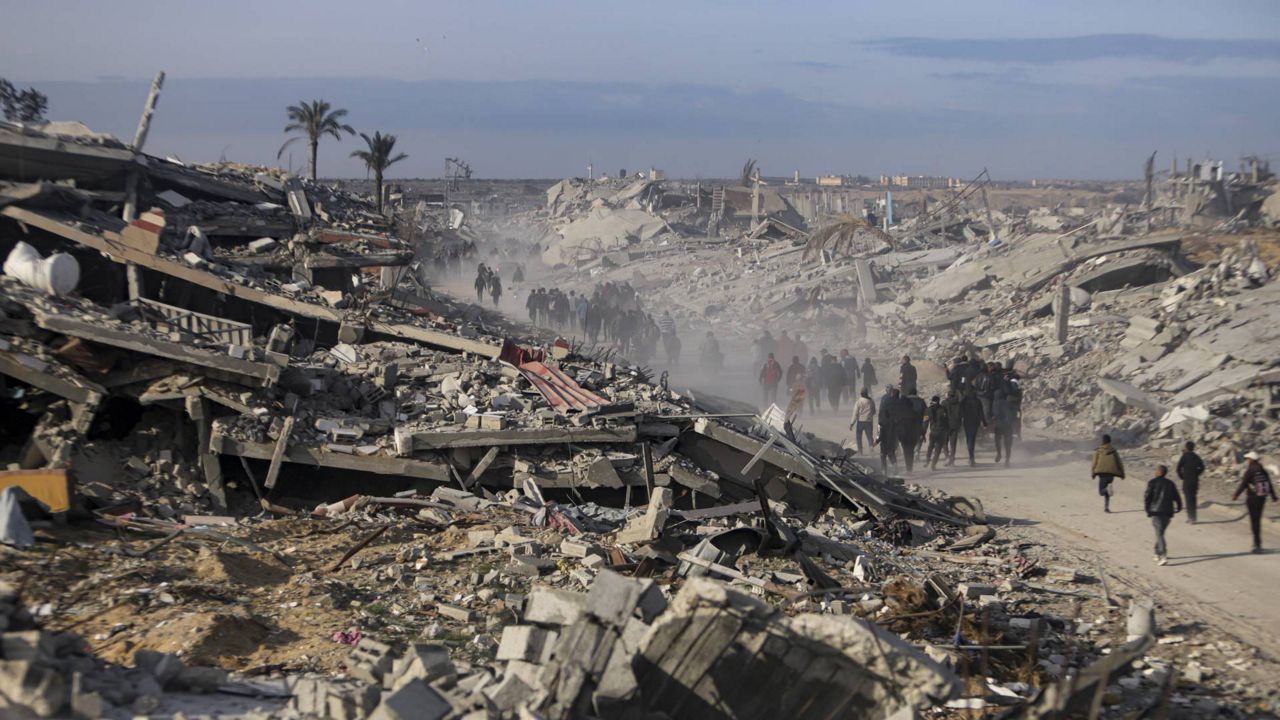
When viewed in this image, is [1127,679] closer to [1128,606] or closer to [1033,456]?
[1128,606]

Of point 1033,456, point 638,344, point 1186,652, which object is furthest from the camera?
point 638,344

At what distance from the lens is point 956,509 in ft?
42.5

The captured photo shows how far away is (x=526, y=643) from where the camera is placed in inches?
245

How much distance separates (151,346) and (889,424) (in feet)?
31.4

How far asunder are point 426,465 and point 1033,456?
386 inches

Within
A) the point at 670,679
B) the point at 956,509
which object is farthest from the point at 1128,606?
the point at 670,679

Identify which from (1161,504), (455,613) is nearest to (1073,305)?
(1161,504)

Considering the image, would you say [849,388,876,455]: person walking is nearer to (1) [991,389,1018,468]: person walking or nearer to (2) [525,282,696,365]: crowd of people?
(1) [991,389,1018,468]: person walking

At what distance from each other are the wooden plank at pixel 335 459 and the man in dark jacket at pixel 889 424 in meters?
6.88

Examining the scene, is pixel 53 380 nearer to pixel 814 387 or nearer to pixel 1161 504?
pixel 1161 504

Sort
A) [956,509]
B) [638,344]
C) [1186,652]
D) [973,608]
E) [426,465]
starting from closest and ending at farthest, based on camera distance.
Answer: [1186,652], [973,608], [426,465], [956,509], [638,344]

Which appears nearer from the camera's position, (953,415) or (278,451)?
(278,451)

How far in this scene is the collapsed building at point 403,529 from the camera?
6.14 m

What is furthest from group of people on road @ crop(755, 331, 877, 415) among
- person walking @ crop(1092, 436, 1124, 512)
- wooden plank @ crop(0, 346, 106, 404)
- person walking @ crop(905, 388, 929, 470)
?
wooden plank @ crop(0, 346, 106, 404)
